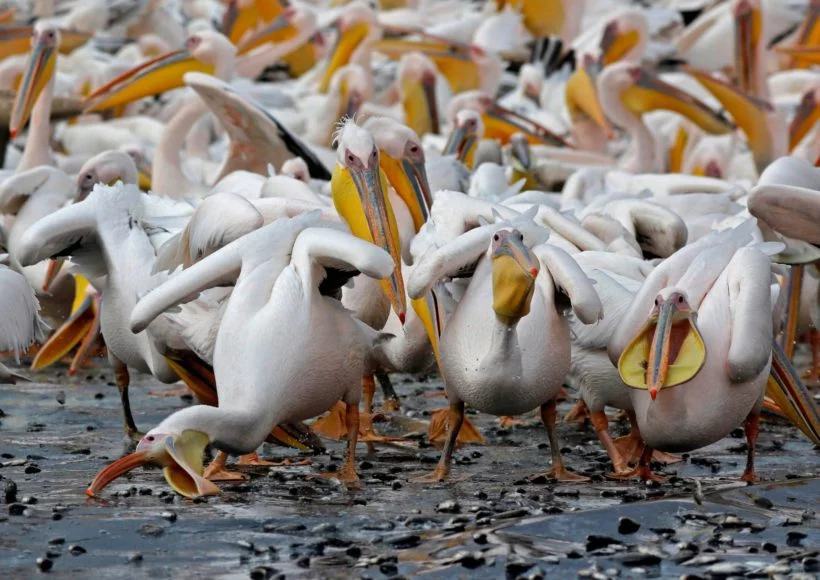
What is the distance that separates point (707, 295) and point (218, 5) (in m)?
15.0

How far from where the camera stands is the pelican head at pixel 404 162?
6.88m

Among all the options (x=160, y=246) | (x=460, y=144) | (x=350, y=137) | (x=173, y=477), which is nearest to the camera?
(x=173, y=477)

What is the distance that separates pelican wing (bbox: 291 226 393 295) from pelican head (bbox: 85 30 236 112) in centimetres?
584

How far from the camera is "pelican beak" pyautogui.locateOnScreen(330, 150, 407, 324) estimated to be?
5.63 metres

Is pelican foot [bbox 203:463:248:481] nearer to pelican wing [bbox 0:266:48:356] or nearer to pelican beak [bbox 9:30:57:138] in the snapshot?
pelican wing [bbox 0:266:48:356]

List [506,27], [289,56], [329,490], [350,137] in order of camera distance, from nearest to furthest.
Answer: [329,490], [350,137], [506,27], [289,56]

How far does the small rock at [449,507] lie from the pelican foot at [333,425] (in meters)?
1.57

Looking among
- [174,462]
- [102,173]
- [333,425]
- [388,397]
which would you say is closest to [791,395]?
[333,425]

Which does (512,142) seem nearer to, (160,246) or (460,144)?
(460,144)

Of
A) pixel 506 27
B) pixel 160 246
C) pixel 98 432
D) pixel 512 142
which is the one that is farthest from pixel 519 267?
pixel 506 27

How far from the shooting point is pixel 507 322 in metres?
5.11

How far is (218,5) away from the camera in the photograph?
1952cm

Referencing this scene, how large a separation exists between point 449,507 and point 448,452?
671 mm

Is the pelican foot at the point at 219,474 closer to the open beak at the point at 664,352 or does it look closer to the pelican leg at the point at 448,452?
the pelican leg at the point at 448,452
